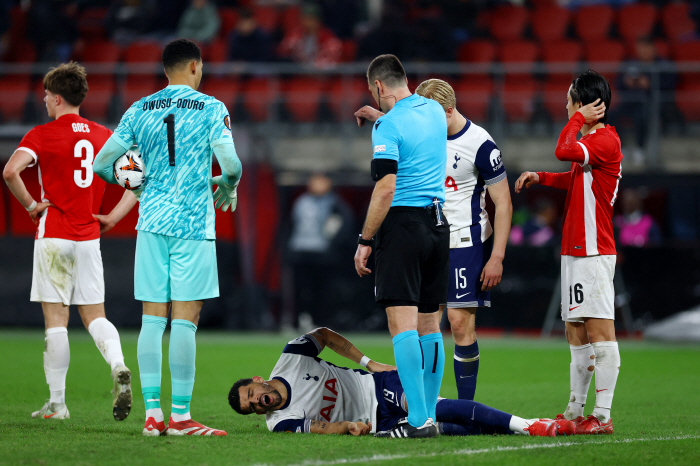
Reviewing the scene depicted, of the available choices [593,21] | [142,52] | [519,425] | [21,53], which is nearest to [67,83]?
[519,425]

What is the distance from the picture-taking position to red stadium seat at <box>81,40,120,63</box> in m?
16.1

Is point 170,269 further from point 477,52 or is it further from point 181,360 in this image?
point 477,52

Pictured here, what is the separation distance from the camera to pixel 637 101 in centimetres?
1298

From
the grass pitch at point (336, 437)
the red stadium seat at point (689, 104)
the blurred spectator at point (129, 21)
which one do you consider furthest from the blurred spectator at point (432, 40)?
the grass pitch at point (336, 437)

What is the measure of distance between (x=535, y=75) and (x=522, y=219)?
249 cm

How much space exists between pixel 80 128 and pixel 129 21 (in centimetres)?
1209

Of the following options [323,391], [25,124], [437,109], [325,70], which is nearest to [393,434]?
[323,391]

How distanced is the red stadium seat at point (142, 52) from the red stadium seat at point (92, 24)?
117cm

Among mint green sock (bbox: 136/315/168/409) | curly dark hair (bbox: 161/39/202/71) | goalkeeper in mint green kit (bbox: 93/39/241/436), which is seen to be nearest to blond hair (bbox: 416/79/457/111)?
goalkeeper in mint green kit (bbox: 93/39/241/436)

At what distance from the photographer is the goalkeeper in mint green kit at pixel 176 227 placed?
480 cm

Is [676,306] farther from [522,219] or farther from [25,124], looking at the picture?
[25,124]

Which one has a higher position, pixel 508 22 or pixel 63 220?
pixel 508 22

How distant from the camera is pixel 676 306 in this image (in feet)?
40.3

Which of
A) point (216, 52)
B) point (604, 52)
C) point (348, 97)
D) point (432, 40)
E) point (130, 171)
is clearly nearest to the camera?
point (130, 171)
